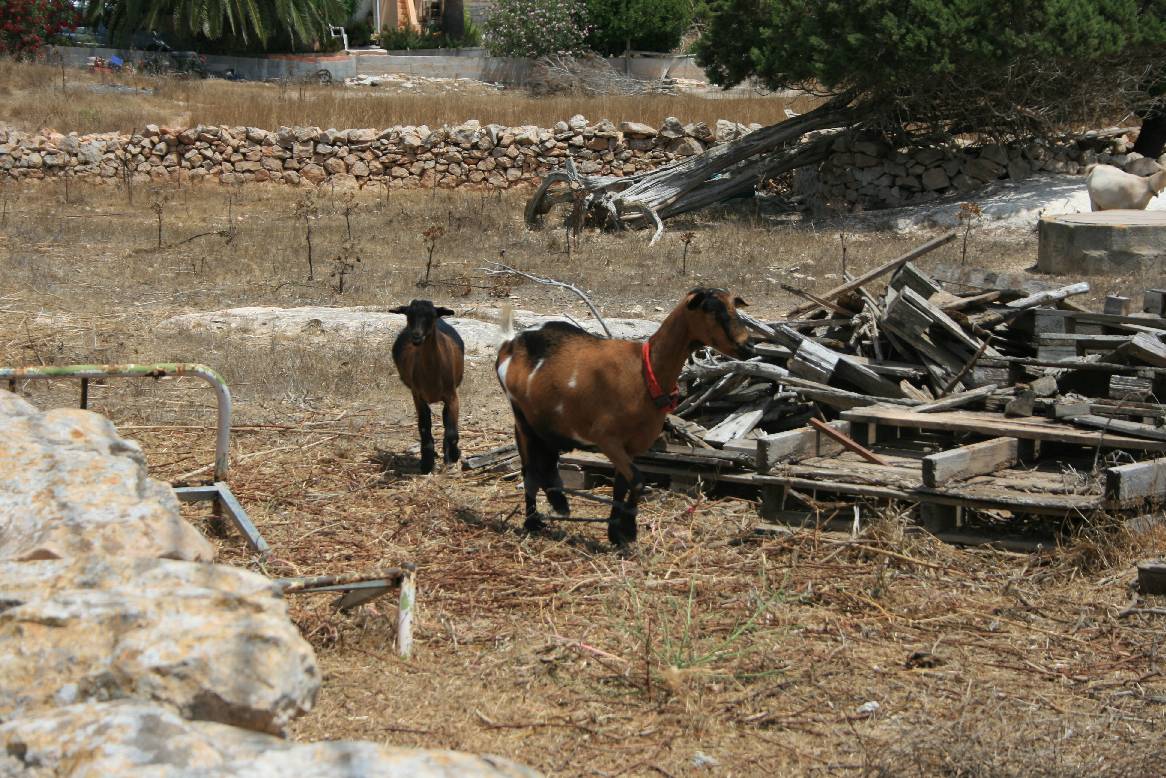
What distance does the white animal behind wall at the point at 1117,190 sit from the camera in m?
17.5

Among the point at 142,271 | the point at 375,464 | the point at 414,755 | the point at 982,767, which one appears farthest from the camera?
the point at 142,271

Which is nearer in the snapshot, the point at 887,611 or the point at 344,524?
the point at 887,611

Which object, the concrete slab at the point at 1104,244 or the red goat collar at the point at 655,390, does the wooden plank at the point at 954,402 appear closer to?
the red goat collar at the point at 655,390

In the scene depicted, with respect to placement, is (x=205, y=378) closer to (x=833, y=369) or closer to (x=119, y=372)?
(x=119, y=372)

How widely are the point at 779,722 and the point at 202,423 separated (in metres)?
5.87

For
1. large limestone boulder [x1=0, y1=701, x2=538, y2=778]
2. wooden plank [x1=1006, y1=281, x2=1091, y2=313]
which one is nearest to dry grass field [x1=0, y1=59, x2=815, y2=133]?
wooden plank [x1=1006, y1=281, x2=1091, y2=313]

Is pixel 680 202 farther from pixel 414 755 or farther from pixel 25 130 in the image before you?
pixel 414 755

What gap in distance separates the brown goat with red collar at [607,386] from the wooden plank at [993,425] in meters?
1.28

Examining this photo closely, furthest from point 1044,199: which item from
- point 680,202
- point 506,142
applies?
point 506,142

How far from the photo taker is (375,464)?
27.5 ft

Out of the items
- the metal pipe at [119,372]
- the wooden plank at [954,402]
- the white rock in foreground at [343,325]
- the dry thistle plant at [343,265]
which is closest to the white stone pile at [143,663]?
the metal pipe at [119,372]

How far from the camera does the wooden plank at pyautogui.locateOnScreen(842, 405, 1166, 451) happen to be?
685 cm

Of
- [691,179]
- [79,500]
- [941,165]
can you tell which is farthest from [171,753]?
[941,165]

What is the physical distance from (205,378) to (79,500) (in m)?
2.00
